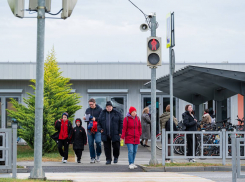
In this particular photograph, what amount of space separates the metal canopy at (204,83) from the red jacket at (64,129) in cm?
404

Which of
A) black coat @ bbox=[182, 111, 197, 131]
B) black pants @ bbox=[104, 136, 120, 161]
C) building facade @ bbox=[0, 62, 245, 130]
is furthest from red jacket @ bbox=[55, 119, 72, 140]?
building facade @ bbox=[0, 62, 245, 130]

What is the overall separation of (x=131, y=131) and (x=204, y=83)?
5583 millimetres

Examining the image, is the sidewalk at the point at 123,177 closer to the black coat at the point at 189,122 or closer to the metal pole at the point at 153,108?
the metal pole at the point at 153,108

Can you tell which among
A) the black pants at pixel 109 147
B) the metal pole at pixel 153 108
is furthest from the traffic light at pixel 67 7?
the black pants at pixel 109 147

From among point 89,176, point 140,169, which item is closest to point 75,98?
point 140,169

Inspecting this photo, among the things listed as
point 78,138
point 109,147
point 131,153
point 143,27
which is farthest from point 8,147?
point 143,27

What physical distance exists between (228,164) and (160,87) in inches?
357

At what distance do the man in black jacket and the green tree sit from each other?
4715 millimetres

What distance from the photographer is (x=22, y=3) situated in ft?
28.8

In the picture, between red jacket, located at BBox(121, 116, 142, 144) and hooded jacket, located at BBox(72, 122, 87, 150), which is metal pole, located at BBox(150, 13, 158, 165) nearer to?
red jacket, located at BBox(121, 116, 142, 144)

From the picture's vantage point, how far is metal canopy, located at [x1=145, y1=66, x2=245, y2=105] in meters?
14.2

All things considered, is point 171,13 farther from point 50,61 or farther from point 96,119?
point 50,61

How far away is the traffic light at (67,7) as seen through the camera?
8820mm

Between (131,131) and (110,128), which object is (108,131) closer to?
(110,128)
